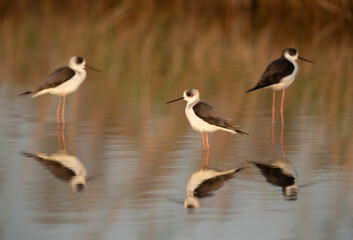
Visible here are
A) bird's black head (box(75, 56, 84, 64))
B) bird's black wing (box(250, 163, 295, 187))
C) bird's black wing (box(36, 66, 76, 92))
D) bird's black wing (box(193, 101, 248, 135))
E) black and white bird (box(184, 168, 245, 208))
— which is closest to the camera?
black and white bird (box(184, 168, 245, 208))

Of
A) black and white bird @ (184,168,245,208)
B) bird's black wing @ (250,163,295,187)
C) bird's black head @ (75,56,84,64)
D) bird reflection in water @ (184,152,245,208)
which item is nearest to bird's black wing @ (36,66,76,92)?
bird's black head @ (75,56,84,64)

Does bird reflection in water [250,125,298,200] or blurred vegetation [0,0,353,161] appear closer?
bird reflection in water [250,125,298,200]

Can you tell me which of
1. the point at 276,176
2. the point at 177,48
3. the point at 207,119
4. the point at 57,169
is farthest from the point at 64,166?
the point at 177,48

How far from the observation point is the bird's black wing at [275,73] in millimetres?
10547

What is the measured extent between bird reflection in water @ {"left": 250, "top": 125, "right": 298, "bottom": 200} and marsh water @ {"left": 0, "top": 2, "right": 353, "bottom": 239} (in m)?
0.05

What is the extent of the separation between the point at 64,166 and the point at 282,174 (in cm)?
199

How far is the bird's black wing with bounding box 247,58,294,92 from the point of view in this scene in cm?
1055

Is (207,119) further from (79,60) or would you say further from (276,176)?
(79,60)

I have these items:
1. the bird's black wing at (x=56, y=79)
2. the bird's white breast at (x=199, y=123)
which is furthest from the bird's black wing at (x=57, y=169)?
the bird's black wing at (x=56, y=79)

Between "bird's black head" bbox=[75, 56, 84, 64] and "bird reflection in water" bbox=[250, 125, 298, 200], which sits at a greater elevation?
"bird's black head" bbox=[75, 56, 84, 64]

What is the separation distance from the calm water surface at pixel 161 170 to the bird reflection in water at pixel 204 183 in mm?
66

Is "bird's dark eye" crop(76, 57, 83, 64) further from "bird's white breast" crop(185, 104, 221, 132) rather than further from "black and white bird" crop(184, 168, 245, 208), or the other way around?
"black and white bird" crop(184, 168, 245, 208)

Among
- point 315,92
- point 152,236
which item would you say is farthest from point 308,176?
point 315,92

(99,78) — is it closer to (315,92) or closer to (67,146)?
(315,92)
